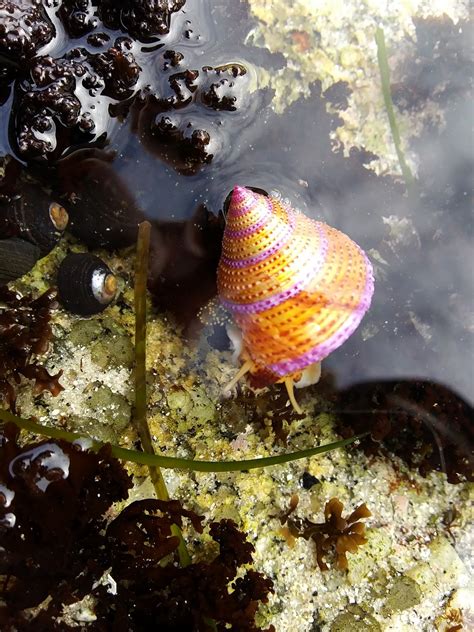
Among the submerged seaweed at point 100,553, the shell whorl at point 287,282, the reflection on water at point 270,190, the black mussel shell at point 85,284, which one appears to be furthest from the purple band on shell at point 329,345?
the black mussel shell at point 85,284

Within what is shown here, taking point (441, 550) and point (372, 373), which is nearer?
point (441, 550)

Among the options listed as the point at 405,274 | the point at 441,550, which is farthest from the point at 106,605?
the point at 405,274

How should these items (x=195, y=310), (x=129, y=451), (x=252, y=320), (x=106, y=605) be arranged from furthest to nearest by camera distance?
(x=195, y=310)
(x=252, y=320)
(x=129, y=451)
(x=106, y=605)

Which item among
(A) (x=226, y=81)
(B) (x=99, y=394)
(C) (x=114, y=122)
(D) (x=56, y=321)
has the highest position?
(A) (x=226, y=81)

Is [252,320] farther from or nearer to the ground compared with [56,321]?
farther from the ground

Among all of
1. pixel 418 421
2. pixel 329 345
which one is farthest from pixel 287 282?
pixel 418 421

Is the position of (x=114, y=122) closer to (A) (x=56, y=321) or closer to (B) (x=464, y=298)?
(A) (x=56, y=321)
